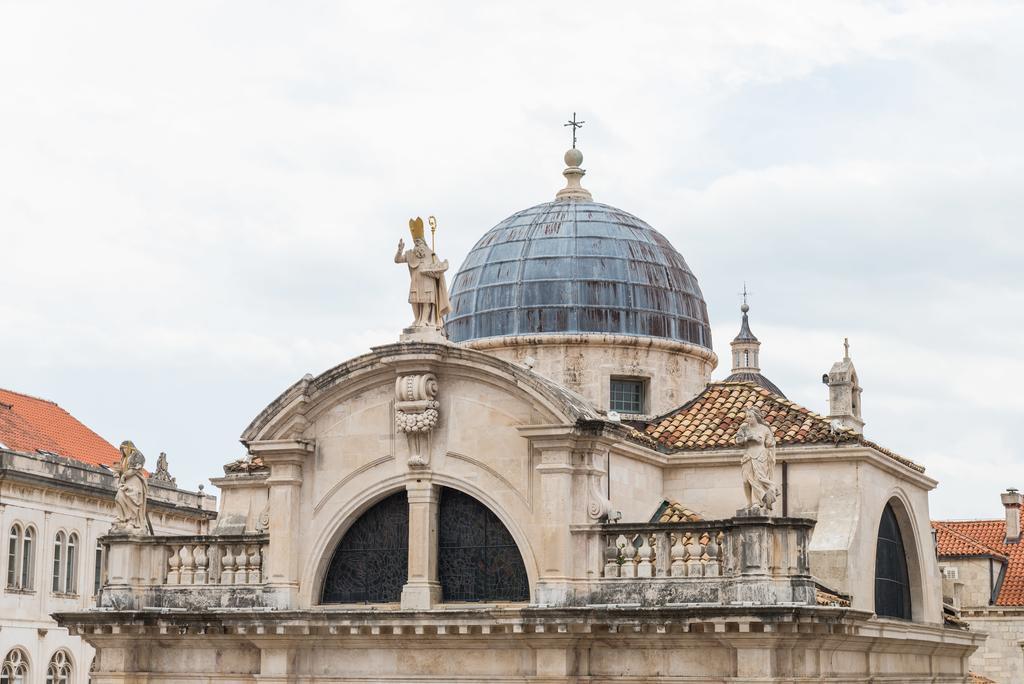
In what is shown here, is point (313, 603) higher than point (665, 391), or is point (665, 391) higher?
point (665, 391)

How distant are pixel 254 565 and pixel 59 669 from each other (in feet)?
82.1

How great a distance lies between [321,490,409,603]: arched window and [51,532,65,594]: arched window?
974 inches

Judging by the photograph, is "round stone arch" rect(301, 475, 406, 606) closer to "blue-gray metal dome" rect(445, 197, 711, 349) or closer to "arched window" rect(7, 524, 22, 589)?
"blue-gray metal dome" rect(445, 197, 711, 349)

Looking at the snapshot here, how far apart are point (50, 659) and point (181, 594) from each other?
2383cm

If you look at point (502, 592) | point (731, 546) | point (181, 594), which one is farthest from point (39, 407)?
point (731, 546)

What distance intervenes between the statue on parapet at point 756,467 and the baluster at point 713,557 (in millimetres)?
790

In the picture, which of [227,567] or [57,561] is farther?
[57,561]

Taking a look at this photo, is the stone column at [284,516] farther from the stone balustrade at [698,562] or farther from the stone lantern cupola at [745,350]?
the stone lantern cupola at [745,350]

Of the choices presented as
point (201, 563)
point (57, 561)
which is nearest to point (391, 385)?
point (201, 563)

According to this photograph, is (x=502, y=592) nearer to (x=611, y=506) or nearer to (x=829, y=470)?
(x=611, y=506)

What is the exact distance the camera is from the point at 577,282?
112ft

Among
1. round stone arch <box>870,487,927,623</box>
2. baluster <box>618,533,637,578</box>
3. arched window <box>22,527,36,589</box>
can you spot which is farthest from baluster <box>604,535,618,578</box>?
arched window <box>22,527,36,589</box>

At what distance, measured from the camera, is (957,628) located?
3456 cm

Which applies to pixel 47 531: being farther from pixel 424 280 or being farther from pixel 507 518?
pixel 507 518
